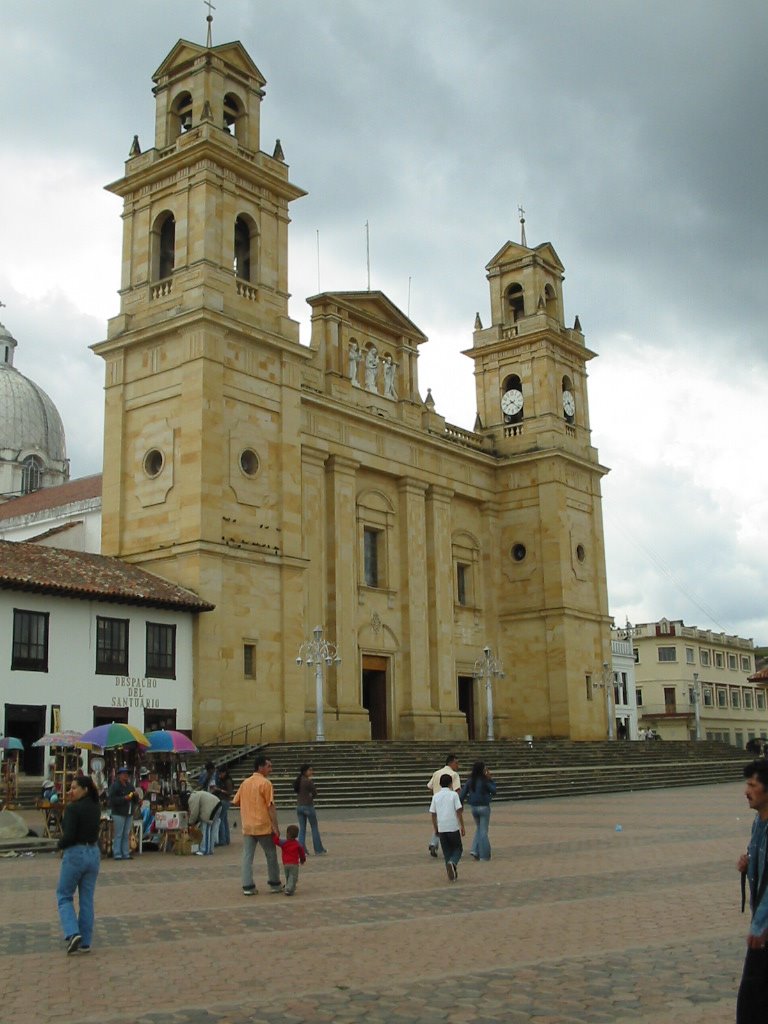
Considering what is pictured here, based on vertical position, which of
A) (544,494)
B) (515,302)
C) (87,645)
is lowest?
(87,645)

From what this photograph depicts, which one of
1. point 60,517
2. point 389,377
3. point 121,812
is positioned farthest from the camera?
point 60,517

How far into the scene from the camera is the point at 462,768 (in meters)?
34.8

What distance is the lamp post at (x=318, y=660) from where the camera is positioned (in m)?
37.2

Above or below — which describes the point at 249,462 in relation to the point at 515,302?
below

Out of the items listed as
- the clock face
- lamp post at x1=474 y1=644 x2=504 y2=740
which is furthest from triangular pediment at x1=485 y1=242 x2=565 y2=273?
lamp post at x1=474 y1=644 x2=504 y2=740

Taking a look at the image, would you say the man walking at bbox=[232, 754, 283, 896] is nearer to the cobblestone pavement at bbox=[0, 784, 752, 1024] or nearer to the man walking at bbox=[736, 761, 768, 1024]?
the cobblestone pavement at bbox=[0, 784, 752, 1024]

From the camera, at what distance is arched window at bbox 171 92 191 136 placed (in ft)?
135

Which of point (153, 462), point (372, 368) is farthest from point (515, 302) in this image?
point (153, 462)

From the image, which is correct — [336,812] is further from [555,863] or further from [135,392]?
[135,392]

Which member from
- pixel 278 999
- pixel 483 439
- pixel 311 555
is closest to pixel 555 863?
pixel 278 999

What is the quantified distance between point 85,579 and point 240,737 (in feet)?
23.3

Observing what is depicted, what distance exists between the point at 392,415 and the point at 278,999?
131 feet

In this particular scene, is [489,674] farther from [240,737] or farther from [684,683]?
[684,683]

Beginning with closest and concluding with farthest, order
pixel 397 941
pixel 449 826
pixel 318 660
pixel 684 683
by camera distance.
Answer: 1. pixel 397 941
2. pixel 449 826
3. pixel 318 660
4. pixel 684 683
